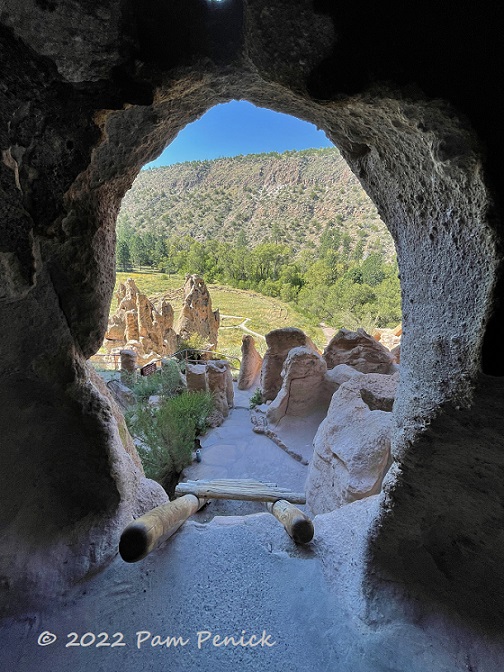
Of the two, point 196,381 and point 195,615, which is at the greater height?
point 195,615

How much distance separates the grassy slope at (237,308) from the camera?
23734 millimetres

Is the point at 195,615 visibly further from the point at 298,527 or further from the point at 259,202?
the point at 259,202

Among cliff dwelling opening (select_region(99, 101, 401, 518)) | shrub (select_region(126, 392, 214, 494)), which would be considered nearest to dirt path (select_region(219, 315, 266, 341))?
cliff dwelling opening (select_region(99, 101, 401, 518))

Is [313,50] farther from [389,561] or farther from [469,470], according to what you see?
[389,561]

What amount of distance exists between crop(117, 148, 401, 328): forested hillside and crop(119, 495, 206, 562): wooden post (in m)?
21.3

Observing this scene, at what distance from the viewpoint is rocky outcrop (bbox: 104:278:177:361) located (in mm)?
14656

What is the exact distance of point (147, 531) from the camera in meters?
1.61

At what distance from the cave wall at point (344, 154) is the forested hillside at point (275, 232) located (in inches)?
840

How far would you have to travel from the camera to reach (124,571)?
70.5 inches

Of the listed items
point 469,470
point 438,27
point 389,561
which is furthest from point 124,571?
point 438,27

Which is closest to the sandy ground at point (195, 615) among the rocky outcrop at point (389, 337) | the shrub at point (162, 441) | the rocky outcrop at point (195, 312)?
the shrub at point (162, 441)

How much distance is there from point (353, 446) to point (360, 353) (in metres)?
4.38

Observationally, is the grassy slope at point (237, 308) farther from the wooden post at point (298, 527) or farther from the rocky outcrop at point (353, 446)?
the wooden post at point (298, 527)

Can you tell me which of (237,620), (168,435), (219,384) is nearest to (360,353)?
(219,384)
